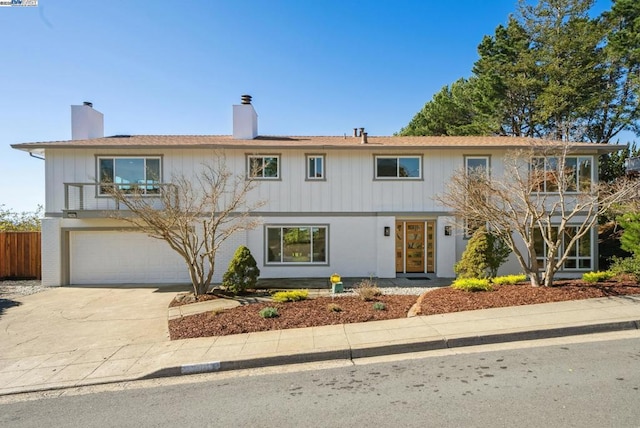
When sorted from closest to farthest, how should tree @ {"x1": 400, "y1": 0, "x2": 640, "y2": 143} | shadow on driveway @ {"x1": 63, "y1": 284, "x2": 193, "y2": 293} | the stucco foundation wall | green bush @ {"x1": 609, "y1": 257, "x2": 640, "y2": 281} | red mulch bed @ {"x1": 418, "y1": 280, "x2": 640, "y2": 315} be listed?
1. red mulch bed @ {"x1": 418, "y1": 280, "x2": 640, "y2": 315}
2. green bush @ {"x1": 609, "y1": 257, "x2": 640, "y2": 281}
3. shadow on driveway @ {"x1": 63, "y1": 284, "x2": 193, "y2": 293}
4. the stucco foundation wall
5. tree @ {"x1": 400, "y1": 0, "x2": 640, "y2": 143}

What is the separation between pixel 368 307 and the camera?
25.2 ft

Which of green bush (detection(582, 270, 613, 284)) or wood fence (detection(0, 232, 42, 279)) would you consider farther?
wood fence (detection(0, 232, 42, 279))

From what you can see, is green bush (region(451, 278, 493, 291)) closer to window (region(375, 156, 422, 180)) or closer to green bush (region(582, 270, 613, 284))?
green bush (region(582, 270, 613, 284))

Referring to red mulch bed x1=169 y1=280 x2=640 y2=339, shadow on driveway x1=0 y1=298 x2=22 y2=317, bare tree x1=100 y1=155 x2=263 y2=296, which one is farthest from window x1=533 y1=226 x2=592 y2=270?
shadow on driveway x1=0 y1=298 x2=22 y2=317

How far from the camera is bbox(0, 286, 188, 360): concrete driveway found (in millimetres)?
6371

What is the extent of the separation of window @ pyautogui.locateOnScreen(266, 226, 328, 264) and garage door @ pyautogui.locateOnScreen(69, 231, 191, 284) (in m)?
3.50

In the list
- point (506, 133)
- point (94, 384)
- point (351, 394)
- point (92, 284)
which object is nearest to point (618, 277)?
point (351, 394)

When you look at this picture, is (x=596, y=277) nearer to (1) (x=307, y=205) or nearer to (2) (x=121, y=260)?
(1) (x=307, y=205)

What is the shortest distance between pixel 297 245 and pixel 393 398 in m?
9.04

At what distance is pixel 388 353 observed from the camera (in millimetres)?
5398

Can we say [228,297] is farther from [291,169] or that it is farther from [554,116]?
[554,116]

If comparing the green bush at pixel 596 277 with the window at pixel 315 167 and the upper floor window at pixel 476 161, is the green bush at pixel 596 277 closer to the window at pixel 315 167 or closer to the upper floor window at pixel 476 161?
the upper floor window at pixel 476 161

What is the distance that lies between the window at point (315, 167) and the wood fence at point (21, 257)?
11.0 m

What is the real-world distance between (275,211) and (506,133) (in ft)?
Result: 58.8
